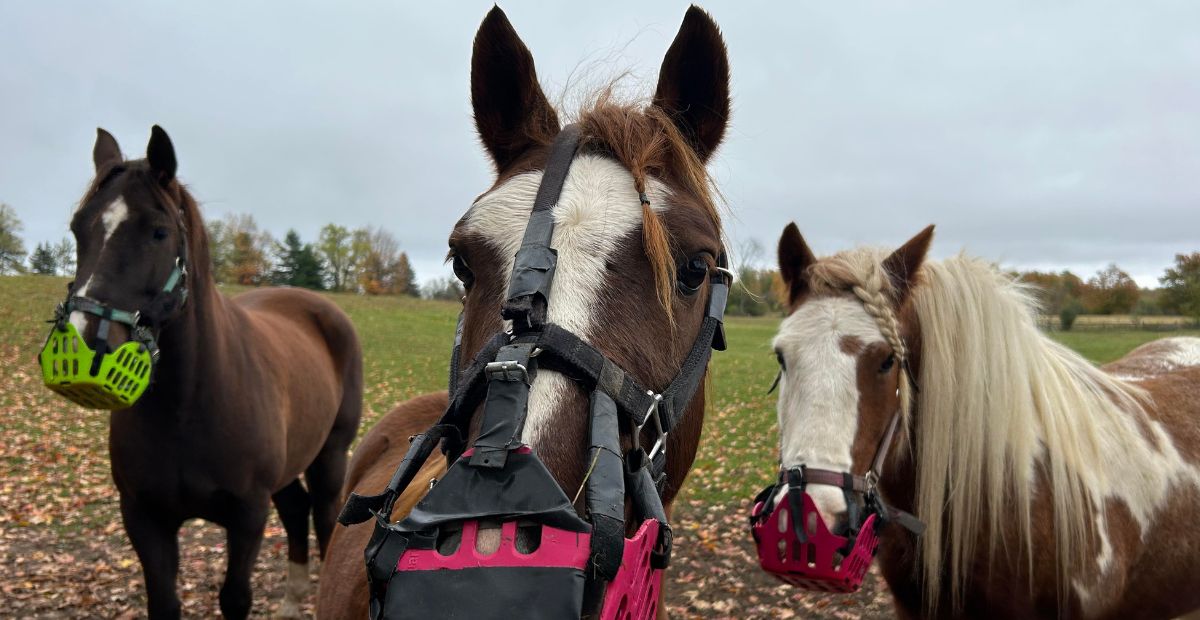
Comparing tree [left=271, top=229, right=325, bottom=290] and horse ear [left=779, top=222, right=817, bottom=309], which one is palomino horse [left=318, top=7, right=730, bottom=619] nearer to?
horse ear [left=779, top=222, right=817, bottom=309]

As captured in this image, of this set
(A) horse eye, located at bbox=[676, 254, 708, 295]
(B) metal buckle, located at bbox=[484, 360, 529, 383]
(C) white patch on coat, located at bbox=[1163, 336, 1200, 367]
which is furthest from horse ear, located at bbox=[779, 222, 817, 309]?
(C) white patch on coat, located at bbox=[1163, 336, 1200, 367]

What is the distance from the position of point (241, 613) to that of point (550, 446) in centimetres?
397

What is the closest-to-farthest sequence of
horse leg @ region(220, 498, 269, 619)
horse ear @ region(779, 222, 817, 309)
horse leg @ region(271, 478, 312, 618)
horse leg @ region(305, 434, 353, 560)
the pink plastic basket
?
1. the pink plastic basket
2. horse ear @ region(779, 222, 817, 309)
3. horse leg @ region(220, 498, 269, 619)
4. horse leg @ region(271, 478, 312, 618)
5. horse leg @ region(305, 434, 353, 560)

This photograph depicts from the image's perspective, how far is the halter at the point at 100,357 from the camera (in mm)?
3195

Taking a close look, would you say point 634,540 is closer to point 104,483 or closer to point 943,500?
point 943,500

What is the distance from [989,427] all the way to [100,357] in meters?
4.09

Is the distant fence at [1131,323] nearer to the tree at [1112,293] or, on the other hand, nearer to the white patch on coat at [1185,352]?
the tree at [1112,293]

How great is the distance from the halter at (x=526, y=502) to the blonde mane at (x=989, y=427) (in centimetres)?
201

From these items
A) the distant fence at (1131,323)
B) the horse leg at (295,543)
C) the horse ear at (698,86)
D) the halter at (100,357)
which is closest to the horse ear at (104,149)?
the halter at (100,357)

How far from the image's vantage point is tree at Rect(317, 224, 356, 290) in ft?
189

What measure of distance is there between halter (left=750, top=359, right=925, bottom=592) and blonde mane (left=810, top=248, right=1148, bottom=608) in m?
0.29

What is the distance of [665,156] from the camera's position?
1743 millimetres

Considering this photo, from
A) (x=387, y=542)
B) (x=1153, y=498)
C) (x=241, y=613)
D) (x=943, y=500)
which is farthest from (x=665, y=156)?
(x=241, y=613)

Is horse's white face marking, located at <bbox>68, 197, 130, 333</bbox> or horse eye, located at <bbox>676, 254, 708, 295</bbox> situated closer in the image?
horse eye, located at <bbox>676, 254, 708, 295</bbox>
